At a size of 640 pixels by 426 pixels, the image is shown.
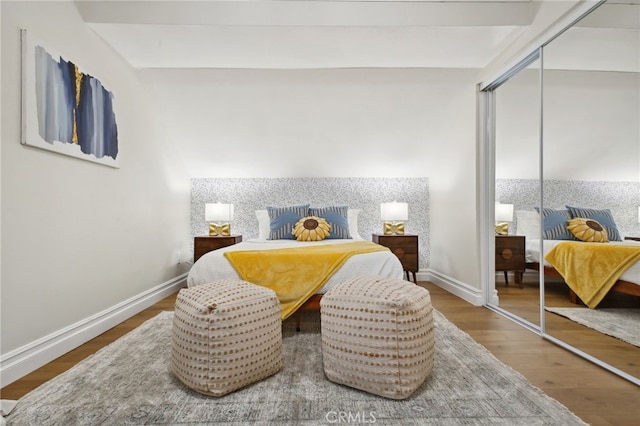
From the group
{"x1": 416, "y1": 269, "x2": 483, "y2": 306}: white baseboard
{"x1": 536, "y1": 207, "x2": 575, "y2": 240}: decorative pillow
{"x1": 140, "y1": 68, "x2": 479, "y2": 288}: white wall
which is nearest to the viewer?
{"x1": 536, "y1": 207, "x2": 575, "y2": 240}: decorative pillow

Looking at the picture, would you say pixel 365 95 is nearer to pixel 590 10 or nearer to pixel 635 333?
pixel 590 10

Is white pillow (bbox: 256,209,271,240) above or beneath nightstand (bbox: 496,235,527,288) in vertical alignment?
above

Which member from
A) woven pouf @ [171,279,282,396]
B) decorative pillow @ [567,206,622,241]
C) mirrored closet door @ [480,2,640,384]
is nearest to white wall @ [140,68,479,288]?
mirrored closet door @ [480,2,640,384]

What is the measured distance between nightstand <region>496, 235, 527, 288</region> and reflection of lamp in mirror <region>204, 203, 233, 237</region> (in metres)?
2.91

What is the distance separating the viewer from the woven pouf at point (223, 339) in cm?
150

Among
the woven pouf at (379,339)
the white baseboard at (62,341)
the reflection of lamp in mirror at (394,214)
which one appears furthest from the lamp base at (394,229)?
the white baseboard at (62,341)

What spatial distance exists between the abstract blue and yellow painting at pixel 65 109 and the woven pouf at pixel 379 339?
1.90m

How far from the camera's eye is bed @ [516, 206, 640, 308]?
180 centimetres

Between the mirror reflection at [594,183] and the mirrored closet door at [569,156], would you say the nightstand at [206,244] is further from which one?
the mirror reflection at [594,183]

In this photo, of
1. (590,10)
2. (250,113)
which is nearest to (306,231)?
(250,113)

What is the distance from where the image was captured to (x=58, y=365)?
1892mm

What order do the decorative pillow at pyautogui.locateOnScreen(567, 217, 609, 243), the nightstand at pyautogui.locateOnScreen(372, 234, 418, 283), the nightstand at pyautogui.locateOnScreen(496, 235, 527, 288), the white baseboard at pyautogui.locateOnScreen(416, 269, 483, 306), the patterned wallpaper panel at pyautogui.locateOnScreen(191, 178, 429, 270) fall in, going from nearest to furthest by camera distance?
the decorative pillow at pyautogui.locateOnScreen(567, 217, 609, 243), the nightstand at pyautogui.locateOnScreen(496, 235, 527, 288), the white baseboard at pyautogui.locateOnScreen(416, 269, 483, 306), the nightstand at pyautogui.locateOnScreen(372, 234, 418, 283), the patterned wallpaper panel at pyautogui.locateOnScreen(191, 178, 429, 270)

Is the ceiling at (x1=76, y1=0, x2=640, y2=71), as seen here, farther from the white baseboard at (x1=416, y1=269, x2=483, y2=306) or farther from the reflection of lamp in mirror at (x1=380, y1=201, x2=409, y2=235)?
the white baseboard at (x1=416, y1=269, x2=483, y2=306)

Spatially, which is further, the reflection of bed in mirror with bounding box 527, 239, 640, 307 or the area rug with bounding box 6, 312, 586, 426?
the reflection of bed in mirror with bounding box 527, 239, 640, 307
